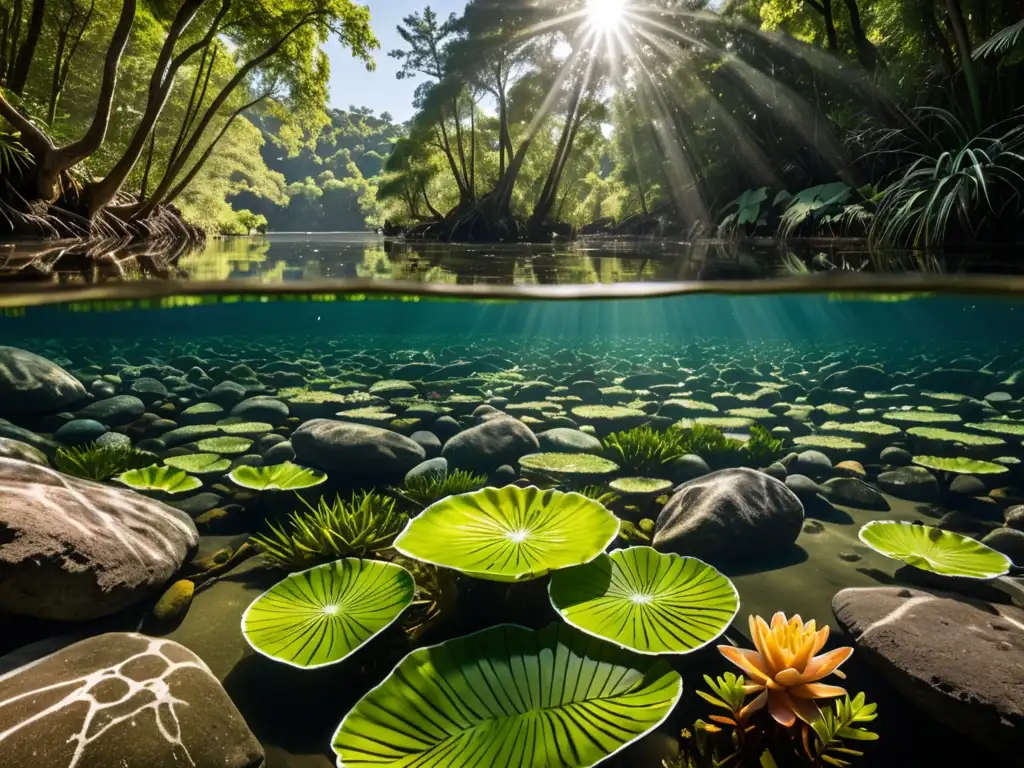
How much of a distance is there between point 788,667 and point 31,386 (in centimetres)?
735

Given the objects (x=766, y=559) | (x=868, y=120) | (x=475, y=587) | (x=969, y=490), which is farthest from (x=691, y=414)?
(x=868, y=120)

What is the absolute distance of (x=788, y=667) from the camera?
65.4 inches

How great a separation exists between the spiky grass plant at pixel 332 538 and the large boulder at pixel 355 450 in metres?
0.82

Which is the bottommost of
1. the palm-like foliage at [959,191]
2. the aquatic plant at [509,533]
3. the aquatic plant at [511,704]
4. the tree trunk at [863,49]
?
the aquatic plant at [511,704]

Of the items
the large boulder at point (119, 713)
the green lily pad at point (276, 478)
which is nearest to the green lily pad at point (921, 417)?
the green lily pad at point (276, 478)

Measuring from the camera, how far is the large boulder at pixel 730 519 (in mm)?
2910

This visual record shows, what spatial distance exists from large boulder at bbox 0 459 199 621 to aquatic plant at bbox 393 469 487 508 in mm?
1367

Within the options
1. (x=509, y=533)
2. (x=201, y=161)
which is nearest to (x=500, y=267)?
(x=509, y=533)

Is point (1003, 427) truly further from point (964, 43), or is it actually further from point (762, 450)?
point (964, 43)

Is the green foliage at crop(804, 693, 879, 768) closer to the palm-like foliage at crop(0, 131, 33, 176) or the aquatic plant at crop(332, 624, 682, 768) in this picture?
the aquatic plant at crop(332, 624, 682, 768)

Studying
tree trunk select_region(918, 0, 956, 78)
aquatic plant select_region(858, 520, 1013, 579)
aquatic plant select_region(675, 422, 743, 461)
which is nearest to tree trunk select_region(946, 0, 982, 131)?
tree trunk select_region(918, 0, 956, 78)

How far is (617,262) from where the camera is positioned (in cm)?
975

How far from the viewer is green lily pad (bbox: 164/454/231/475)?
3814 millimetres

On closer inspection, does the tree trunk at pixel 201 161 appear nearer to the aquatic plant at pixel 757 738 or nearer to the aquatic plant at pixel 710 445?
the aquatic plant at pixel 710 445
